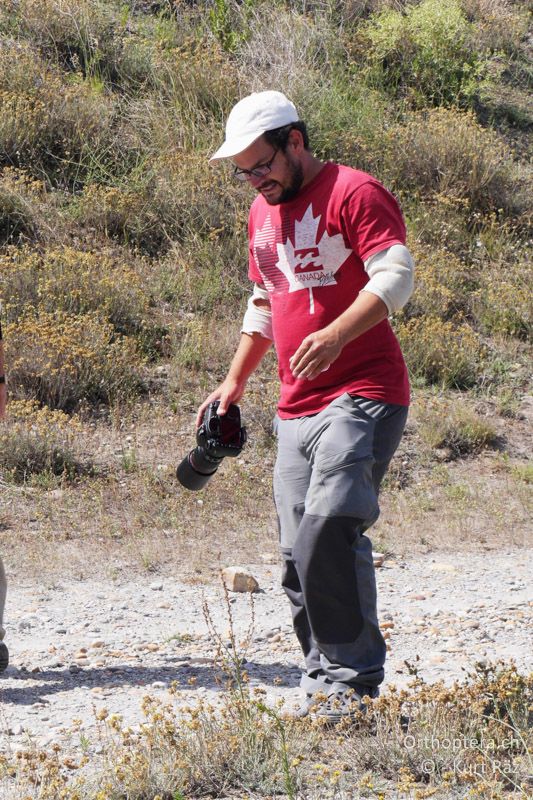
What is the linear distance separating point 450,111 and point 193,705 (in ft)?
29.5

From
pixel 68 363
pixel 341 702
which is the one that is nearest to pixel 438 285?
pixel 68 363

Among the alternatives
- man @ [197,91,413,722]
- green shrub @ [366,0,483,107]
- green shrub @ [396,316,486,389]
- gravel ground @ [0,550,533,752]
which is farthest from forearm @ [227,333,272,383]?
green shrub @ [366,0,483,107]

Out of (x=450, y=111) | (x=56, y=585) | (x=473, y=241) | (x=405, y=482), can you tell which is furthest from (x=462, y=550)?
(x=450, y=111)

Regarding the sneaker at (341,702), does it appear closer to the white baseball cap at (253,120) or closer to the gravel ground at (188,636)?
the gravel ground at (188,636)

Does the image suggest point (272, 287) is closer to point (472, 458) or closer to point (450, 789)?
point (450, 789)

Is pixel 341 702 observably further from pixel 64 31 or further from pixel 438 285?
pixel 64 31

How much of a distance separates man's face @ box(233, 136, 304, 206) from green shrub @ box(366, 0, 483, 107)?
914cm

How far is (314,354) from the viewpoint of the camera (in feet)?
10.3

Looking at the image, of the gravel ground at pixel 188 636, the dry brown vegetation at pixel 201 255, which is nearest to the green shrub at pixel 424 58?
the dry brown vegetation at pixel 201 255

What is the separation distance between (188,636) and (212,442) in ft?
4.57

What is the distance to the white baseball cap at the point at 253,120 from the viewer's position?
3.41 metres

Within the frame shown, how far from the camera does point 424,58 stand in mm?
12414

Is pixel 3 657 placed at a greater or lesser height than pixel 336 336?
lesser

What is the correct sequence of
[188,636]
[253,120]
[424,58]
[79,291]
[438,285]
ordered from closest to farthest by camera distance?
[253,120] < [188,636] < [79,291] < [438,285] < [424,58]
